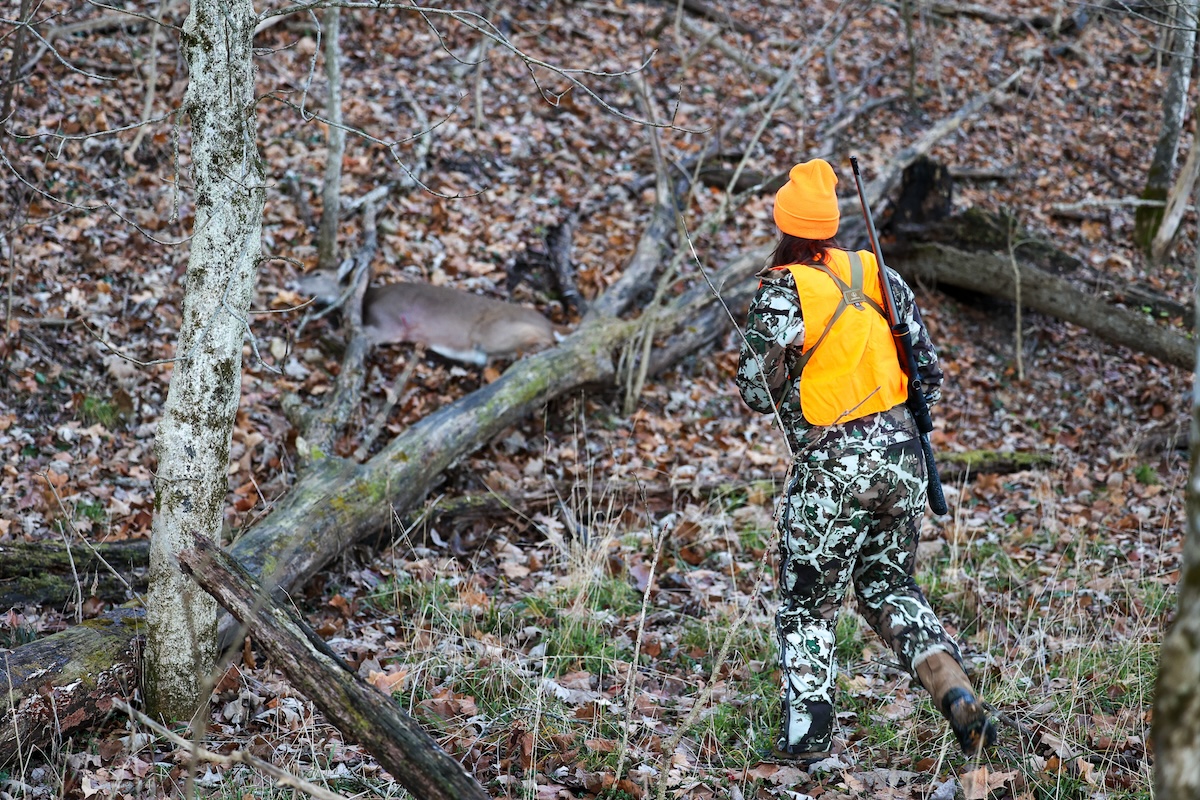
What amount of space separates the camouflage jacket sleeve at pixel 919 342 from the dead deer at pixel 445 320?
3.95m

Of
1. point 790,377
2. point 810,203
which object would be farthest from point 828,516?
point 810,203

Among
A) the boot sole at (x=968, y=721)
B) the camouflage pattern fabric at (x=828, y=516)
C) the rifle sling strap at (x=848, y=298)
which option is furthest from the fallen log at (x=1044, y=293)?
the boot sole at (x=968, y=721)

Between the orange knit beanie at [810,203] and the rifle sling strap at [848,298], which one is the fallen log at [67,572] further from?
the orange knit beanie at [810,203]

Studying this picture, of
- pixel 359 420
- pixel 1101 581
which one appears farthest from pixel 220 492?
pixel 1101 581

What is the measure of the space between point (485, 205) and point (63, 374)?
4.13 m

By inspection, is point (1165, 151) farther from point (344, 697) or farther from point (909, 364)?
point (344, 697)

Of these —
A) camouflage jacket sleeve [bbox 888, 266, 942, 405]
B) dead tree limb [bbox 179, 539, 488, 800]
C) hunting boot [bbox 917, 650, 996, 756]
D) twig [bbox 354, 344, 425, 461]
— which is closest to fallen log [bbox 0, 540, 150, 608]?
dead tree limb [bbox 179, 539, 488, 800]

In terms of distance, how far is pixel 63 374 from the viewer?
6.02 metres

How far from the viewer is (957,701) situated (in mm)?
3248

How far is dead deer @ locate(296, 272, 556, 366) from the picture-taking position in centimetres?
712

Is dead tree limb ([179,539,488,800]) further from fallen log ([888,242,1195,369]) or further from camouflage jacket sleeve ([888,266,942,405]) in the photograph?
fallen log ([888,242,1195,369])

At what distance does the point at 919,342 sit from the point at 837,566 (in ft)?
3.10

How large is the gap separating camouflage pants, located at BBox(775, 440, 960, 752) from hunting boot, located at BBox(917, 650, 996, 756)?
6 cm

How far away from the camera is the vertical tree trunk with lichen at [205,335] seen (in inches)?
129
